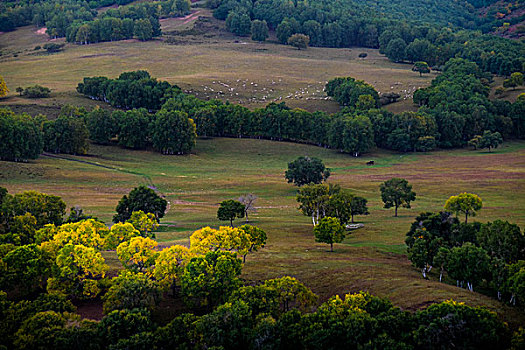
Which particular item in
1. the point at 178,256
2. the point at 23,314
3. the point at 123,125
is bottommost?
A: the point at 23,314

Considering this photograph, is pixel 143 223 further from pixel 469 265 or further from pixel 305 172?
pixel 305 172

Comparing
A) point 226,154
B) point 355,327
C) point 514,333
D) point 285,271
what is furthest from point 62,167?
point 514,333

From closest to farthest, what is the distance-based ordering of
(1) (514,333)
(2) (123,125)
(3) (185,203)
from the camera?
(1) (514,333), (3) (185,203), (2) (123,125)

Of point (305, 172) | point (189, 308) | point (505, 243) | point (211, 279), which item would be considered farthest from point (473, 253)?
point (305, 172)

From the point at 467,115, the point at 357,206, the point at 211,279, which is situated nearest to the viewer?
the point at 211,279

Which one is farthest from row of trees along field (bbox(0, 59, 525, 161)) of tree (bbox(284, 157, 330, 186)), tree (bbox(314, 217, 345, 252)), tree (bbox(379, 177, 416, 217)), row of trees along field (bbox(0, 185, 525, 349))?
tree (bbox(314, 217, 345, 252))

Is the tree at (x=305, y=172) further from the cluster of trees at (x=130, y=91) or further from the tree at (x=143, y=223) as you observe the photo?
the cluster of trees at (x=130, y=91)

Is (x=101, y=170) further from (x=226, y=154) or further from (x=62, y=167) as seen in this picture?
(x=226, y=154)
